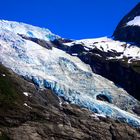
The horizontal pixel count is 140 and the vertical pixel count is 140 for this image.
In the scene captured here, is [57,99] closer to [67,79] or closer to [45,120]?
[67,79]

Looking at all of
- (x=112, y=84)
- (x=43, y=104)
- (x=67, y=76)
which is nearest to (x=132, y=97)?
(x=112, y=84)

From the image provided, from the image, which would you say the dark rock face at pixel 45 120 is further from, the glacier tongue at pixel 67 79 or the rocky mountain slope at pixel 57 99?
the glacier tongue at pixel 67 79

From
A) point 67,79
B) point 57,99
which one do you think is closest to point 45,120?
point 57,99

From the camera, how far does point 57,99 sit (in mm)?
163375

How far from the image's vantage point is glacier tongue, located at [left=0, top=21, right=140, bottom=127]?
163500mm

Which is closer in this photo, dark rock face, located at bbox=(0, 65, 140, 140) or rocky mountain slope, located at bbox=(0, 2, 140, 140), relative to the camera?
dark rock face, located at bbox=(0, 65, 140, 140)

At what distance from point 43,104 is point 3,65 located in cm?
2496

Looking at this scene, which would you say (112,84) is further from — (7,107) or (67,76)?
(7,107)

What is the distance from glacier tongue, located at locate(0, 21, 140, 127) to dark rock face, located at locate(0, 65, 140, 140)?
4177mm

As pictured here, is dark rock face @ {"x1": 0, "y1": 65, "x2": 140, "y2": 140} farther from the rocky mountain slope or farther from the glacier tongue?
the glacier tongue

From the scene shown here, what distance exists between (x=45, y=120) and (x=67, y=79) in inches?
1616

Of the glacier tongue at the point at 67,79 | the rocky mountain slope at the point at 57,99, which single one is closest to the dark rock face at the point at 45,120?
the rocky mountain slope at the point at 57,99

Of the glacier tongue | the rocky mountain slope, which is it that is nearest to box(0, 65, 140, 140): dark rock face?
the rocky mountain slope

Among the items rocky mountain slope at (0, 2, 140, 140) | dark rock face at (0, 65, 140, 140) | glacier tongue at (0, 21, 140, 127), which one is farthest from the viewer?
glacier tongue at (0, 21, 140, 127)
